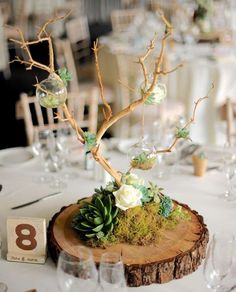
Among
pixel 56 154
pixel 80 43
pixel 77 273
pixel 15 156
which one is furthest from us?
pixel 80 43

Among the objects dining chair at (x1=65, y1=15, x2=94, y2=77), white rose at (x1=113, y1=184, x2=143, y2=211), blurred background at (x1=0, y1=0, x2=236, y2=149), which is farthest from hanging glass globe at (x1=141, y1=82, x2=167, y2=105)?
dining chair at (x1=65, y1=15, x2=94, y2=77)

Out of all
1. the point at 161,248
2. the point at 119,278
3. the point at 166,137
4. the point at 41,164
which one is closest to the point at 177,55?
the point at 166,137

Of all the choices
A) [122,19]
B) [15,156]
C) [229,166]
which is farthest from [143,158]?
[122,19]

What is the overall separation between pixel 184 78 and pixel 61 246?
2.64 meters

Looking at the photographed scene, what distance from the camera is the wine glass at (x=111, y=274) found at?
1.23m

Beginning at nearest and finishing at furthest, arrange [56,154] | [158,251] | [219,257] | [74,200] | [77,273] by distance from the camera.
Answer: [77,273] → [219,257] → [158,251] → [74,200] → [56,154]

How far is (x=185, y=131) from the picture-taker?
1.61 metres

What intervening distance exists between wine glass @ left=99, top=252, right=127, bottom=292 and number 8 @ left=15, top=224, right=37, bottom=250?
37cm

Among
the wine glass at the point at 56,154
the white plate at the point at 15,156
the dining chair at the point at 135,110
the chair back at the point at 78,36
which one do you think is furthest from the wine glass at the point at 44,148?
the chair back at the point at 78,36

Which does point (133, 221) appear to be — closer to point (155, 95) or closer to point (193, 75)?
point (155, 95)

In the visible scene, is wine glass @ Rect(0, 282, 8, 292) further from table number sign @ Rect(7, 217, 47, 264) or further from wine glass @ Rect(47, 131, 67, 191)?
wine glass @ Rect(47, 131, 67, 191)

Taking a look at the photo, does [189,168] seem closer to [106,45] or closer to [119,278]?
[119,278]

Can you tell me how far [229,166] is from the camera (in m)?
2.09

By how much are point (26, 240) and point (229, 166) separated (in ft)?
3.11
